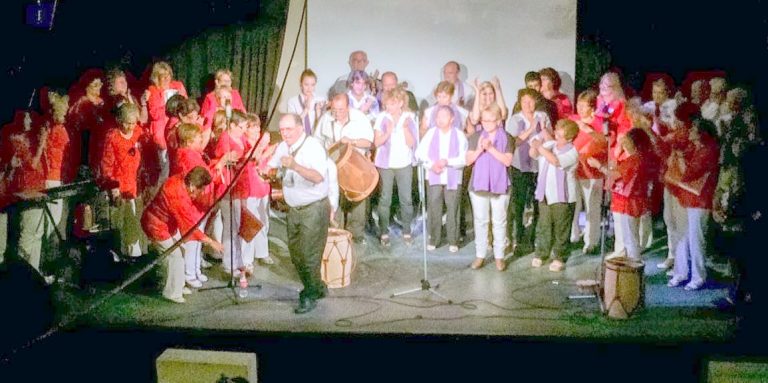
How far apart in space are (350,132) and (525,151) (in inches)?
70.0

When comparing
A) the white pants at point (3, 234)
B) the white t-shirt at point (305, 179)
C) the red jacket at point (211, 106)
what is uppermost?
the red jacket at point (211, 106)

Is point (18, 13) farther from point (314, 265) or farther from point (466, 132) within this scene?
point (466, 132)

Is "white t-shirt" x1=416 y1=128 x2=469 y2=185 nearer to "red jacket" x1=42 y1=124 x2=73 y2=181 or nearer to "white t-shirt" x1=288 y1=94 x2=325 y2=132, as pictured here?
"white t-shirt" x1=288 y1=94 x2=325 y2=132

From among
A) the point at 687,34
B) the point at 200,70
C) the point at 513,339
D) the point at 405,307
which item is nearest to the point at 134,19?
the point at 200,70

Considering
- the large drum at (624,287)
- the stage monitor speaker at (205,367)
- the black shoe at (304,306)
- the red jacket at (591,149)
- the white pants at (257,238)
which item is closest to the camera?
the stage monitor speaker at (205,367)

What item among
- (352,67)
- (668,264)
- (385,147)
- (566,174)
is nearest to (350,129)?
(385,147)

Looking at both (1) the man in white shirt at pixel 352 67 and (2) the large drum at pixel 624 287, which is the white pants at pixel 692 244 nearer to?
(2) the large drum at pixel 624 287

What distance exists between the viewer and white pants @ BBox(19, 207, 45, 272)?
6285mm

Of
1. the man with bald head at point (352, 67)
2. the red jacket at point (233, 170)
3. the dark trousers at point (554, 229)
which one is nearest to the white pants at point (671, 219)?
the dark trousers at point (554, 229)

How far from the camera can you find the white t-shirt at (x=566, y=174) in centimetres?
657

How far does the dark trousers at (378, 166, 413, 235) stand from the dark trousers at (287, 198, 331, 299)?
1908 mm

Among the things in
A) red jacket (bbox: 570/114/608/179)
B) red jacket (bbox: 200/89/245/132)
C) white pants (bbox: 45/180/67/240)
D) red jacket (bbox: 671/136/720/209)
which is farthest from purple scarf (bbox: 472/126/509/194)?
white pants (bbox: 45/180/67/240)

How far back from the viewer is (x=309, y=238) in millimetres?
5609

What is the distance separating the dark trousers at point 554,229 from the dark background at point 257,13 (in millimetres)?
1846
